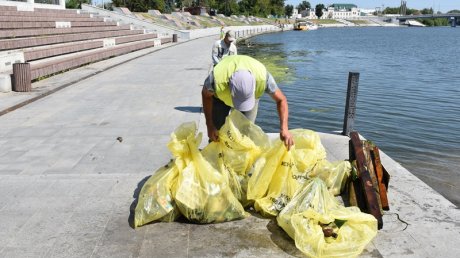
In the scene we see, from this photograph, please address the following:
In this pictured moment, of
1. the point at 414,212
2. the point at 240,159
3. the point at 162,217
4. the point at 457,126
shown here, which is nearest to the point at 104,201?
the point at 162,217

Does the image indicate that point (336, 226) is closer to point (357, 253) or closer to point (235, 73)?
point (357, 253)

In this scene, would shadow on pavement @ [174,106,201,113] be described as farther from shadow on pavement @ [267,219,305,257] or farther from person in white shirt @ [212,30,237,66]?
shadow on pavement @ [267,219,305,257]

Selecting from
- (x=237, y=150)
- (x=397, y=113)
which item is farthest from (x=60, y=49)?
(x=237, y=150)

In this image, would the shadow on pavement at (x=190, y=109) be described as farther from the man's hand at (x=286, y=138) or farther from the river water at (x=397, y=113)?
the man's hand at (x=286, y=138)

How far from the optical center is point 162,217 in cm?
418

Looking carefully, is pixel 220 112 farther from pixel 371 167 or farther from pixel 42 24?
pixel 42 24

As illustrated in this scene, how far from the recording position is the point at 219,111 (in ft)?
15.5

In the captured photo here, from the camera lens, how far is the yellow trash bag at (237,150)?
4.29m

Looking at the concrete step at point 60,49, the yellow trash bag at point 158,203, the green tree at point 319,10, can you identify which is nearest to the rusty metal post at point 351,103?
the yellow trash bag at point 158,203

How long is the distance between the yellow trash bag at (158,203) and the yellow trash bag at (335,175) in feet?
4.78

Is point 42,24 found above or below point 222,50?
above

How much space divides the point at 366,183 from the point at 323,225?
736mm

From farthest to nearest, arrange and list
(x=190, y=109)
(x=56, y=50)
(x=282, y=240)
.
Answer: (x=56, y=50) < (x=190, y=109) < (x=282, y=240)

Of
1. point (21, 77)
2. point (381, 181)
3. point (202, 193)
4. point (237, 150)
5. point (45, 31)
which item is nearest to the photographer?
point (202, 193)
